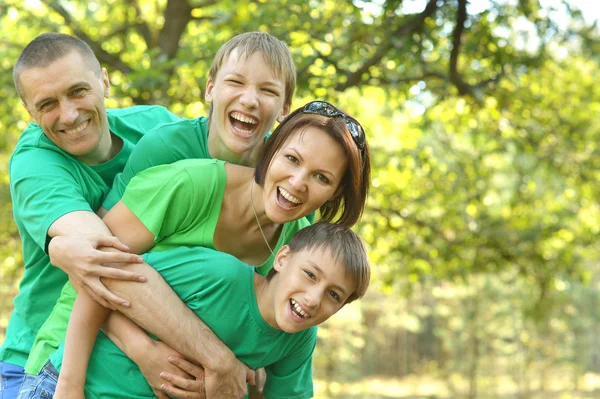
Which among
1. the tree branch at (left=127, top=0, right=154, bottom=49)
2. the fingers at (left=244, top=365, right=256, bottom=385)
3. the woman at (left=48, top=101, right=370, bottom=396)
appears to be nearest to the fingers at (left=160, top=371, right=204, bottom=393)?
the fingers at (left=244, top=365, right=256, bottom=385)

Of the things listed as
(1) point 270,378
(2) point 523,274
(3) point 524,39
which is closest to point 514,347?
(2) point 523,274

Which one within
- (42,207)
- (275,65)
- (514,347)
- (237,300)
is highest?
(275,65)

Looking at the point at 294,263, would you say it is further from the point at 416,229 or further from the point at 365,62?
the point at 416,229

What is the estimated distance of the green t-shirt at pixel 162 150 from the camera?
9.48 feet

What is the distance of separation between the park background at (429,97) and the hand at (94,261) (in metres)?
3.29

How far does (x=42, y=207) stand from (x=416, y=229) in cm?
711

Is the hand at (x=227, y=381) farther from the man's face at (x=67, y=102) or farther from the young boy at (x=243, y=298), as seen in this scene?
the man's face at (x=67, y=102)

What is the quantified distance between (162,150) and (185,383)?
0.89 metres

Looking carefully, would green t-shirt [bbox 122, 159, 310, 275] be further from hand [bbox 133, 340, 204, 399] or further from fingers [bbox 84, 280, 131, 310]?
hand [bbox 133, 340, 204, 399]

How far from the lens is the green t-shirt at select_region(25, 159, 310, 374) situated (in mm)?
2582

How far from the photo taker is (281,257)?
2.68 m

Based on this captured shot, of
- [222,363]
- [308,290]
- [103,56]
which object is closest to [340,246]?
[308,290]

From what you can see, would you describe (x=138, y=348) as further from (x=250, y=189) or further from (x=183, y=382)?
(x=250, y=189)

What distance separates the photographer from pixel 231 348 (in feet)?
8.72
